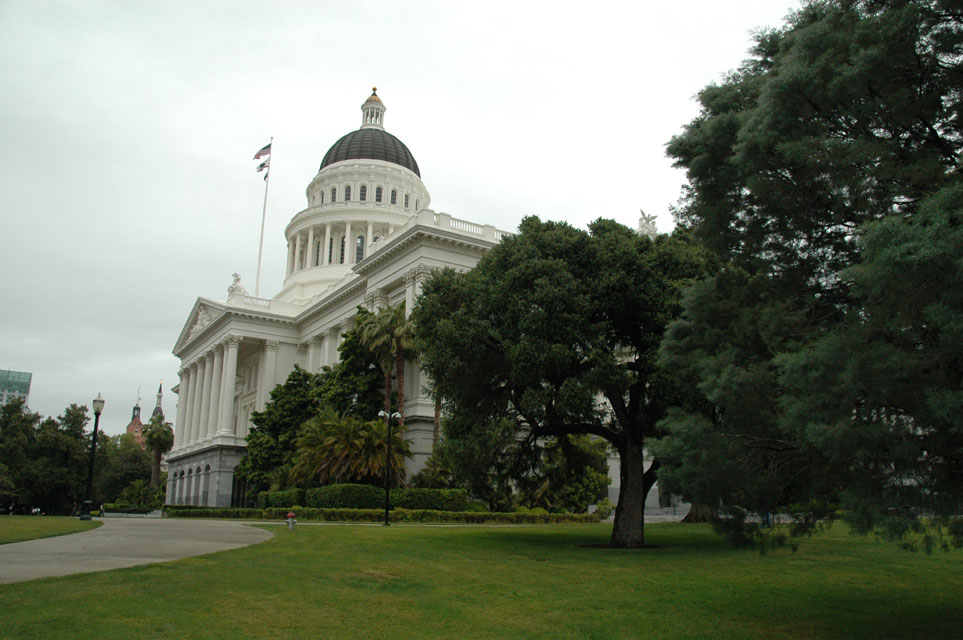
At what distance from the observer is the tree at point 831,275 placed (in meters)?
8.33

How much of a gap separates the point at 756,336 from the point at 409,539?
44.0 ft

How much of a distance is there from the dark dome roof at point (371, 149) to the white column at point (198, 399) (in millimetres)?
24493

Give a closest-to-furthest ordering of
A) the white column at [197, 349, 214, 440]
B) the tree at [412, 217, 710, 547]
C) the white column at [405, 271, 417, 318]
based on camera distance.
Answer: the tree at [412, 217, 710, 547], the white column at [405, 271, 417, 318], the white column at [197, 349, 214, 440]

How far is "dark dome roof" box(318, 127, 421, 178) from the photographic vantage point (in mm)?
79938

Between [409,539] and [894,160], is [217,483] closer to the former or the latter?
[409,539]

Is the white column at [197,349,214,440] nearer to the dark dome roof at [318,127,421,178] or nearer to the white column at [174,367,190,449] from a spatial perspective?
the white column at [174,367,190,449]

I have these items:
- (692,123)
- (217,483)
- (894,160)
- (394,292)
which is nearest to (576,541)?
(692,123)

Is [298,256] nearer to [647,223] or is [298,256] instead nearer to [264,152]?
[264,152]

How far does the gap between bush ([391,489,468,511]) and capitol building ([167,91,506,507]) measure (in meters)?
5.54

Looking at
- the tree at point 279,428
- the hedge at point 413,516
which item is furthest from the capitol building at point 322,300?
the hedge at point 413,516

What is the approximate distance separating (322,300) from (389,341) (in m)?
21.7

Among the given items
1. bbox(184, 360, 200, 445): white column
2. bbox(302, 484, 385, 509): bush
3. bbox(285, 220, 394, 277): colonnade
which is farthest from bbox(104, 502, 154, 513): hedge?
bbox(302, 484, 385, 509): bush

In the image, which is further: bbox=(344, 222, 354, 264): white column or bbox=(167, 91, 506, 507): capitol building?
bbox=(344, 222, 354, 264): white column

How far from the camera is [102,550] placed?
52.0 feet
